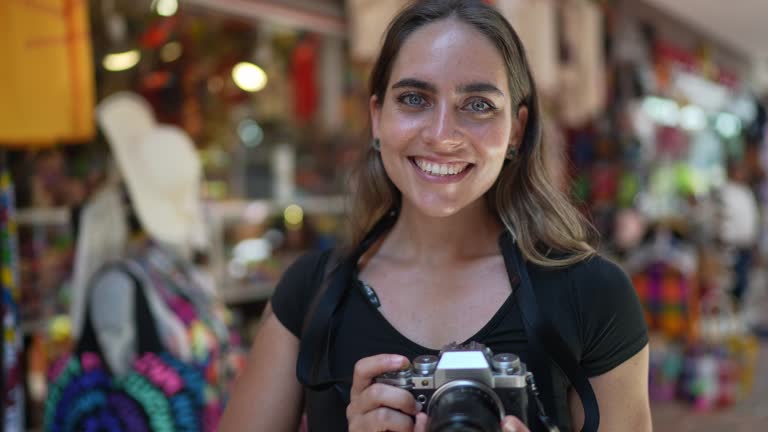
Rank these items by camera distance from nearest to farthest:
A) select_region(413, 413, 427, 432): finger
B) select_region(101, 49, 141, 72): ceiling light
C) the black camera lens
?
the black camera lens, select_region(413, 413, 427, 432): finger, select_region(101, 49, 141, 72): ceiling light

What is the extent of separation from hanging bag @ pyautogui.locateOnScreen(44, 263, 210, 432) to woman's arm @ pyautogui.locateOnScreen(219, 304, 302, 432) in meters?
0.91

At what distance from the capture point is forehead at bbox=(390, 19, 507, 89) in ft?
3.73

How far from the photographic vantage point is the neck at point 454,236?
4.21 feet

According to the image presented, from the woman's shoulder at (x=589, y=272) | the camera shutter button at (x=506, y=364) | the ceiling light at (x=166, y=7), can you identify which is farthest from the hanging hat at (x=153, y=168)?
the camera shutter button at (x=506, y=364)

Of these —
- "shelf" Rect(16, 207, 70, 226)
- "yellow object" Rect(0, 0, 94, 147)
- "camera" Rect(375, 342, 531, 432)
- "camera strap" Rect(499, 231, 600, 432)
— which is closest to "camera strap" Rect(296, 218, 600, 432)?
"camera strap" Rect(499, 231, 600, 432)

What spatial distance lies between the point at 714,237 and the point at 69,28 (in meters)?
5.39

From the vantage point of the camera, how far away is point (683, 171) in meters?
6.72

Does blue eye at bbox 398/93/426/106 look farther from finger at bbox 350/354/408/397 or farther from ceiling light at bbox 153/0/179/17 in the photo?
ceiling light at bbox 153/0/179/17

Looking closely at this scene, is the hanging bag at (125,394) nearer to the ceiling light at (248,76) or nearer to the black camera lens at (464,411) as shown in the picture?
the black camera lens at (464,411)

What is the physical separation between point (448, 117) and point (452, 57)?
0.32ft

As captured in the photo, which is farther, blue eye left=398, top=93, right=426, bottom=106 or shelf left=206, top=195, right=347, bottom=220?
shelf left=206, top=195, right=347, bottom=220

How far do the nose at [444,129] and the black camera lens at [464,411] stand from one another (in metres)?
0.40

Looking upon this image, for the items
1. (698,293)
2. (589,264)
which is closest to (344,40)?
(698,293)

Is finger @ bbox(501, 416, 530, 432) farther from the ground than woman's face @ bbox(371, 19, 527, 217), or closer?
closer
